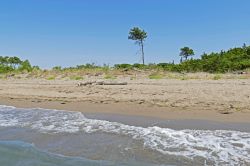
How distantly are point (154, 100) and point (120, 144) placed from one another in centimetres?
588

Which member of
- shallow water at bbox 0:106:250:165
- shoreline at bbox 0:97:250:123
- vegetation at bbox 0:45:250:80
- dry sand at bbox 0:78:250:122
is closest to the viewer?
shallow water at bbox 0:106:250:165

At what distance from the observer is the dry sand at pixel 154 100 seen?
11555mm

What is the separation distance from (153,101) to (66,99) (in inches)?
190

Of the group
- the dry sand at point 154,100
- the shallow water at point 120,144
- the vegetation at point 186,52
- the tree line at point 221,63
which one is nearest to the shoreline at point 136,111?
the dry sand at point 154,100

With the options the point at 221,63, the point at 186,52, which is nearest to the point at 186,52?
the point at 186,52

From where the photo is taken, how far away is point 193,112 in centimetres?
1170

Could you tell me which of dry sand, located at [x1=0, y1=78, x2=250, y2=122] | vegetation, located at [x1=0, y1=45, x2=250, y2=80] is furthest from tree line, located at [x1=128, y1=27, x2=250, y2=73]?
dry sand, located at [x1=0, y1=78, x2=250, y2=122]

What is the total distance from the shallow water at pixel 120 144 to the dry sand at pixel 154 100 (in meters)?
2.08

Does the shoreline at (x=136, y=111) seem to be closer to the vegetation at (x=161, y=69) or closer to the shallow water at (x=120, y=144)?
the shallow water at (x=120, y=144)

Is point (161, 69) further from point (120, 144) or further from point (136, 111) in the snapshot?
point (120, 144)

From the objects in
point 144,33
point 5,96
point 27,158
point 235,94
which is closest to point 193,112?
point 235,94

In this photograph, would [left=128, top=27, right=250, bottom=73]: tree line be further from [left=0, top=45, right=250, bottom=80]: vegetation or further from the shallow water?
the shallow water

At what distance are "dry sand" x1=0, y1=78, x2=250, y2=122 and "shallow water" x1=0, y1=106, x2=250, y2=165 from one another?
208cm

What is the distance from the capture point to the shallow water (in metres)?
7.12
